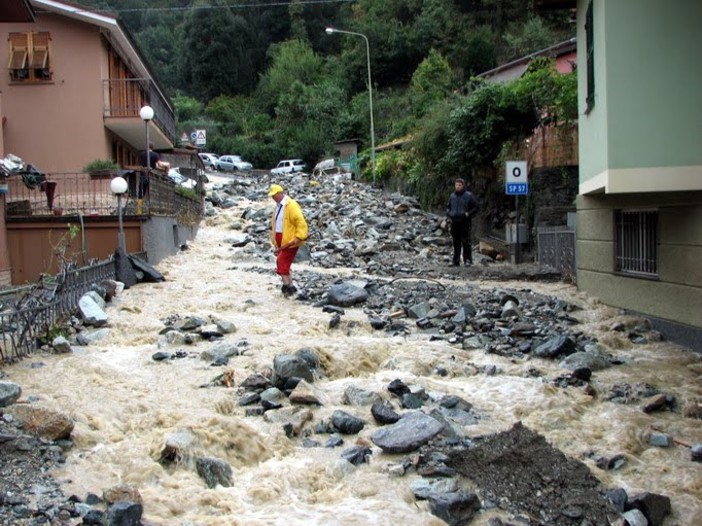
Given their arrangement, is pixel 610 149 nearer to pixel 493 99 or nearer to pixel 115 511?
pixel 115 511

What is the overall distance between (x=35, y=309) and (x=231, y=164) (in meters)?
42.8

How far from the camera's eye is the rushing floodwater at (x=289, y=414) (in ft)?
16.9

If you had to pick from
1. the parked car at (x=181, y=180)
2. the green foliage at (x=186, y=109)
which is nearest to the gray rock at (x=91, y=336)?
the parked car at (x=181, y=180)

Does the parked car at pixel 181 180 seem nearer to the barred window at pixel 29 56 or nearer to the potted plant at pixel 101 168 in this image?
the barred window at pixel 29 56

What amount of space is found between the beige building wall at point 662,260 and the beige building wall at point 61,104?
50.5ft

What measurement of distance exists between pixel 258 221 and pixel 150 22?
66115 mm

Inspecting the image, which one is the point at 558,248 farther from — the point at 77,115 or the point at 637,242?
the point at 77,115

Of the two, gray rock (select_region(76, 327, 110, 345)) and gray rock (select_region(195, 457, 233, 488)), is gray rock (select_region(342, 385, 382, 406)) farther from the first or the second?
gray rock (select_region(76, 327, 110, 345))

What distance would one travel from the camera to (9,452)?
5.41 metres

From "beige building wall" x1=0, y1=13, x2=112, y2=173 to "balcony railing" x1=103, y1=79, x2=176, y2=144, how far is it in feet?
1.21

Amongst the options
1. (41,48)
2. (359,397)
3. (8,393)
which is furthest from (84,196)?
(359,397)

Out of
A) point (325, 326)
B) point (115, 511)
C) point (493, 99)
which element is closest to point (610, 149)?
point (325, 326)

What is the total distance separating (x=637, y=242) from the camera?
412 inches

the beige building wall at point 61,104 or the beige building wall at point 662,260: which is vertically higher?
the beige building wall at point 61,104
